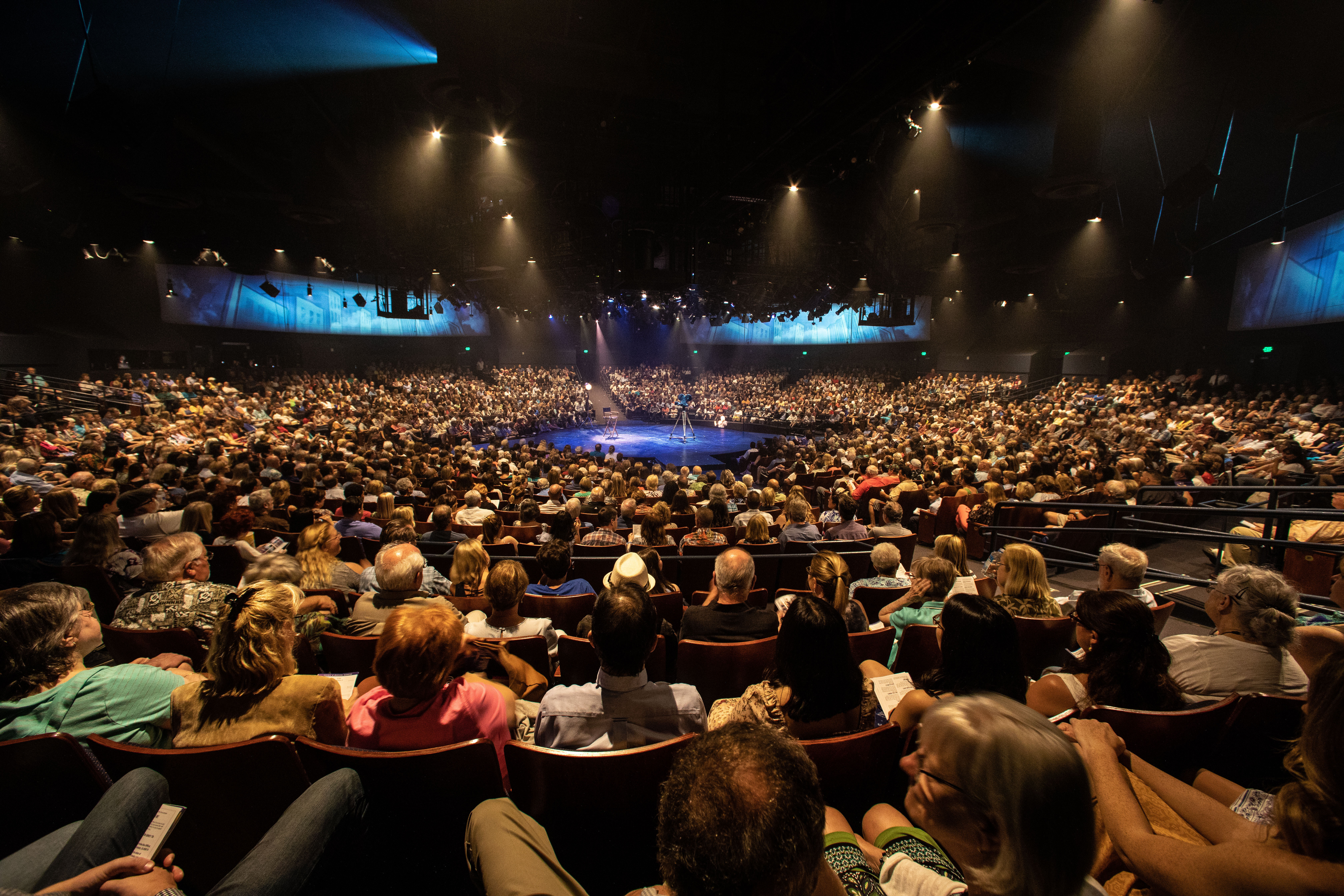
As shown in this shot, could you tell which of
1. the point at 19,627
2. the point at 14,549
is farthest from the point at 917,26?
the point at 14,549

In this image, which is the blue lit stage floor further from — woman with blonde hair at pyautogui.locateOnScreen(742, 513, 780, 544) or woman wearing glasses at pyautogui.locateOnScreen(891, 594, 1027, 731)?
woman wearing glasses at pyautogui.locateOnScreen(891, 594, 1027, 731)

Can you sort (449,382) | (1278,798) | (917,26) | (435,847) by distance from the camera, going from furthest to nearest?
(449,382), (917,26), (435,847), (1278,798)

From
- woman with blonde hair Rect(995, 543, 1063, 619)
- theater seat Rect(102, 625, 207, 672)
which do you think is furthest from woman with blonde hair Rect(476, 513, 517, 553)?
woman with blonde hair Rect(995, 543, 1063, 619)

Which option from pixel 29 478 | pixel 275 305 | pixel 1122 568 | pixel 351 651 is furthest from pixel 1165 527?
pixel 275 305

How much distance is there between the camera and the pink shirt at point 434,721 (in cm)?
168

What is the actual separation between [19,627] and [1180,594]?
706 centimetres

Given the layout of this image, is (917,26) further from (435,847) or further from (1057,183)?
(435,847)

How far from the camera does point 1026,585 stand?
2.85 m

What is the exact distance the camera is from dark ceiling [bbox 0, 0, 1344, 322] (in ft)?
20.0

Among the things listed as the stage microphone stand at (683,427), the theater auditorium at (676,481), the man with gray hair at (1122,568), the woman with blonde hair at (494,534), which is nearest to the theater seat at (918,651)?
the theater auditorium at (676,481)

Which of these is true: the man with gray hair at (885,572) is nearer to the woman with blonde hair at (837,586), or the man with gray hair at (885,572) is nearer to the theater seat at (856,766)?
the woman with blonde hair at (837,586)

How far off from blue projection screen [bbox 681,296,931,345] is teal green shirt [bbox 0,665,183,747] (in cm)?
2202

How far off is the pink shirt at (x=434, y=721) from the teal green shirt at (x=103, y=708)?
0.69m

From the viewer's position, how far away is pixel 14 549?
3.65 metres
